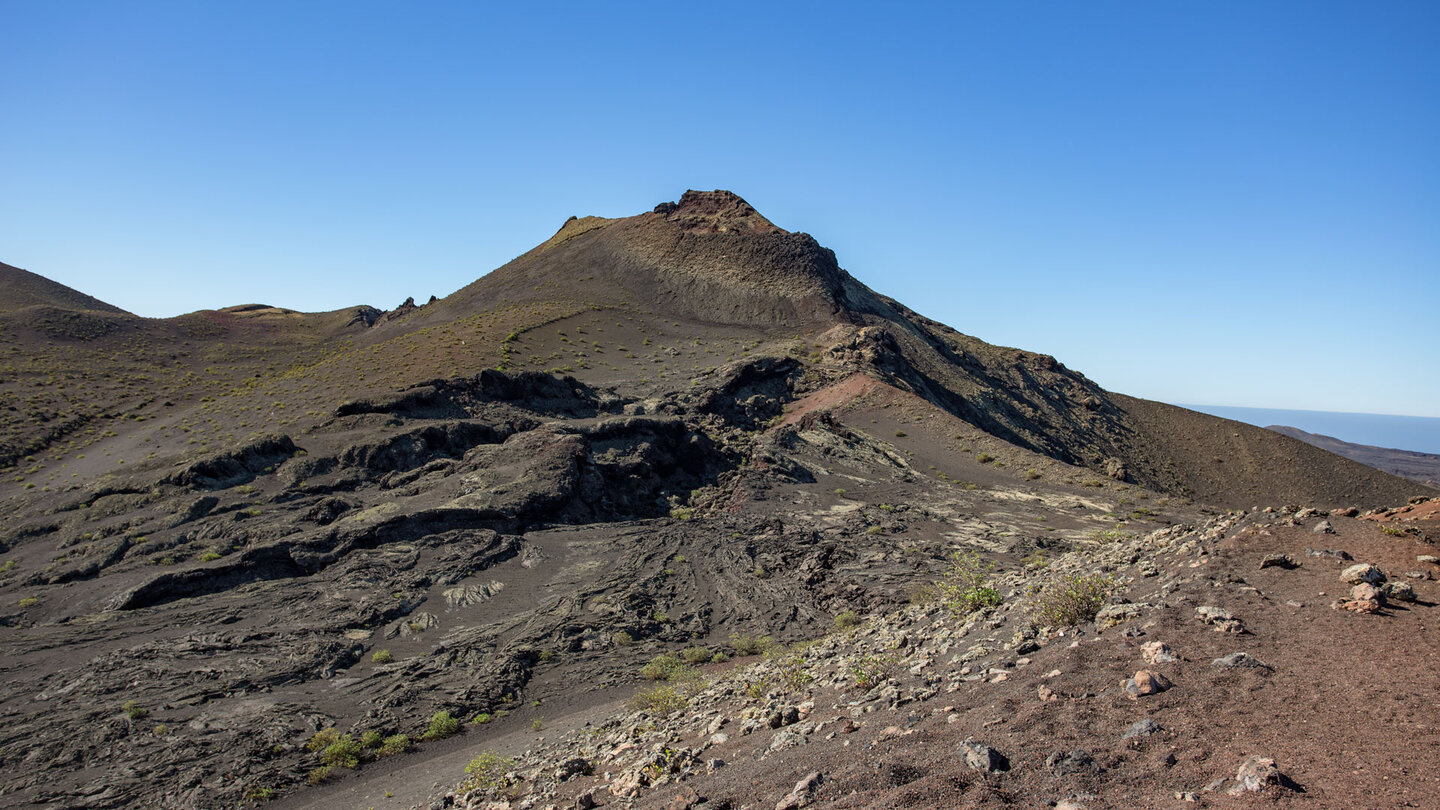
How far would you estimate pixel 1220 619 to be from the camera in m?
7.75

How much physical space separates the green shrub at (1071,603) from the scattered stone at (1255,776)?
4.62m

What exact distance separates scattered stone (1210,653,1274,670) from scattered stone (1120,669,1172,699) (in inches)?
23.6

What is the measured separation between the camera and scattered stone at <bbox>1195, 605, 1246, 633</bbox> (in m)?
7.54

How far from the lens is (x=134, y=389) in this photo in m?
53.1

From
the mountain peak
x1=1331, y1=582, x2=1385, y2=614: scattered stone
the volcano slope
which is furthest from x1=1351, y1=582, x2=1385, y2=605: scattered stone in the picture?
the mountain peak

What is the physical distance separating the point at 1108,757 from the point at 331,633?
60.2 ft

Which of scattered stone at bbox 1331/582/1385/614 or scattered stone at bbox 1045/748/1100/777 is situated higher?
scattered stone at bbox 1331/582/1385/614

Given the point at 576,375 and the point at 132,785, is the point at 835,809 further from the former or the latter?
the point at 576,375

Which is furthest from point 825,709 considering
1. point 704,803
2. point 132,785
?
point 132,785

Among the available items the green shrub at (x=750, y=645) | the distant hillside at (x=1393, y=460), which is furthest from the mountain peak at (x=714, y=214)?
the distant hillside at (x=1393, y=460)

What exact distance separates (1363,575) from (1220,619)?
192 centimetres

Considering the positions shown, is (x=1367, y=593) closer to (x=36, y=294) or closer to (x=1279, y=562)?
(x=1279, y=562)

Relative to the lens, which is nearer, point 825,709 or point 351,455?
point 825,709

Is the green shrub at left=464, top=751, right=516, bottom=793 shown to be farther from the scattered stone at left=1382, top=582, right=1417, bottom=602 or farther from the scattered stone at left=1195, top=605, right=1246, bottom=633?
the scattered stone at left=1382, top=582, right=1417, bottom=602
